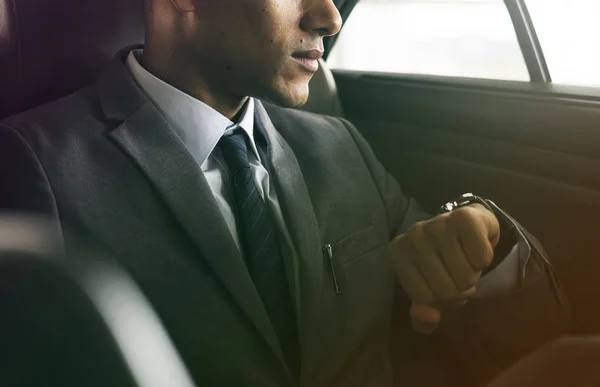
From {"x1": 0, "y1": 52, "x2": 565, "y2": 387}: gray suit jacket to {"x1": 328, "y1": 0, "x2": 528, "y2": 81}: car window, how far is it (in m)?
0.52

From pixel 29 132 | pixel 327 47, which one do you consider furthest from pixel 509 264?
pixel 327 47

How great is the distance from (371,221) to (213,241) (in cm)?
30

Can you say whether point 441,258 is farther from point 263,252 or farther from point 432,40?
point 432,40

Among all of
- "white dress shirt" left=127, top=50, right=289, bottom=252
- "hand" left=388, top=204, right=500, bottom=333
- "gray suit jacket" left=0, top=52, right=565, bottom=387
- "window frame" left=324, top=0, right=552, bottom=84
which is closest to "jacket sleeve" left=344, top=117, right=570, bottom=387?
"gray suit jacket" left=0, top=52, right=565, bottom=387

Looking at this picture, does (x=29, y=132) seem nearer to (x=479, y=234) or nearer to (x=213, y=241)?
(x=213, y=241)

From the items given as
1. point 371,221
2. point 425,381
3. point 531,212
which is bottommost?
point 425,381

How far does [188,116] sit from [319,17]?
21 centimetres

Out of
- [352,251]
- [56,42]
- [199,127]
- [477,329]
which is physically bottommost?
[477,329]

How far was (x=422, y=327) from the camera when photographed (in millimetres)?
625

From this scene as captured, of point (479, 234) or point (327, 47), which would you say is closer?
point (479, 234)

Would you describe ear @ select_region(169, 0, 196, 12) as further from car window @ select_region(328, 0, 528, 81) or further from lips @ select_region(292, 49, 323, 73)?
car window @ select_region(328, 0, 528, 81)

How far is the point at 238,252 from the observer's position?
0.64m

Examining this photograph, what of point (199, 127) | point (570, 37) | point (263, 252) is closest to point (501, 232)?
point (263, 252)

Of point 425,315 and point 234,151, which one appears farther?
point 234,151
